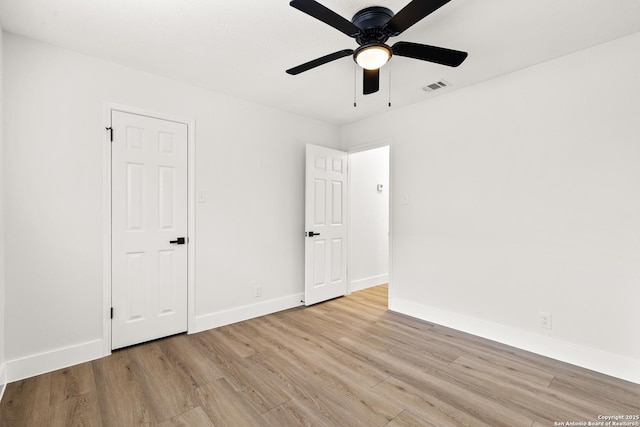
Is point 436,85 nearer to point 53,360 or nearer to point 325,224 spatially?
point 325,224

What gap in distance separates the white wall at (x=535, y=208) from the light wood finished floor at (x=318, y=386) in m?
0.29

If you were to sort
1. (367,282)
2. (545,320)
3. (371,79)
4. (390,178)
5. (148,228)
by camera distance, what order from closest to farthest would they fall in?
(371,79), (545,320), (148,228), (390,178), (367,282)

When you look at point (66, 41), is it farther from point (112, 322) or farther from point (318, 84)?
point (112, 322)

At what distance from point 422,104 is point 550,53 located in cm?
123

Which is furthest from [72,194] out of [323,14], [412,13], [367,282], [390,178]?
[367,282]

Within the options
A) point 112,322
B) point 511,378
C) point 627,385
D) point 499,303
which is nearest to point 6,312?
point 112,322

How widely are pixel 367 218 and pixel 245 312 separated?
2362 mm

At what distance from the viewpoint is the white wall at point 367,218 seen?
4586 millimetres

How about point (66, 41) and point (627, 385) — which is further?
point (66, 41)

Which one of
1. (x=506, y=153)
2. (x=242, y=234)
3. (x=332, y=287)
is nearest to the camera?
(x=506, y=153)

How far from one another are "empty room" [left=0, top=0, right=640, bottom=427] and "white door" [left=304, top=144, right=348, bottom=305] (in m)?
0.57

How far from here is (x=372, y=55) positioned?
1.95 metres

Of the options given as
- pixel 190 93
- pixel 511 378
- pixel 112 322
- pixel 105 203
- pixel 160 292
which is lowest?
pixel 511 378

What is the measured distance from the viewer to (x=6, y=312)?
7.20ft
